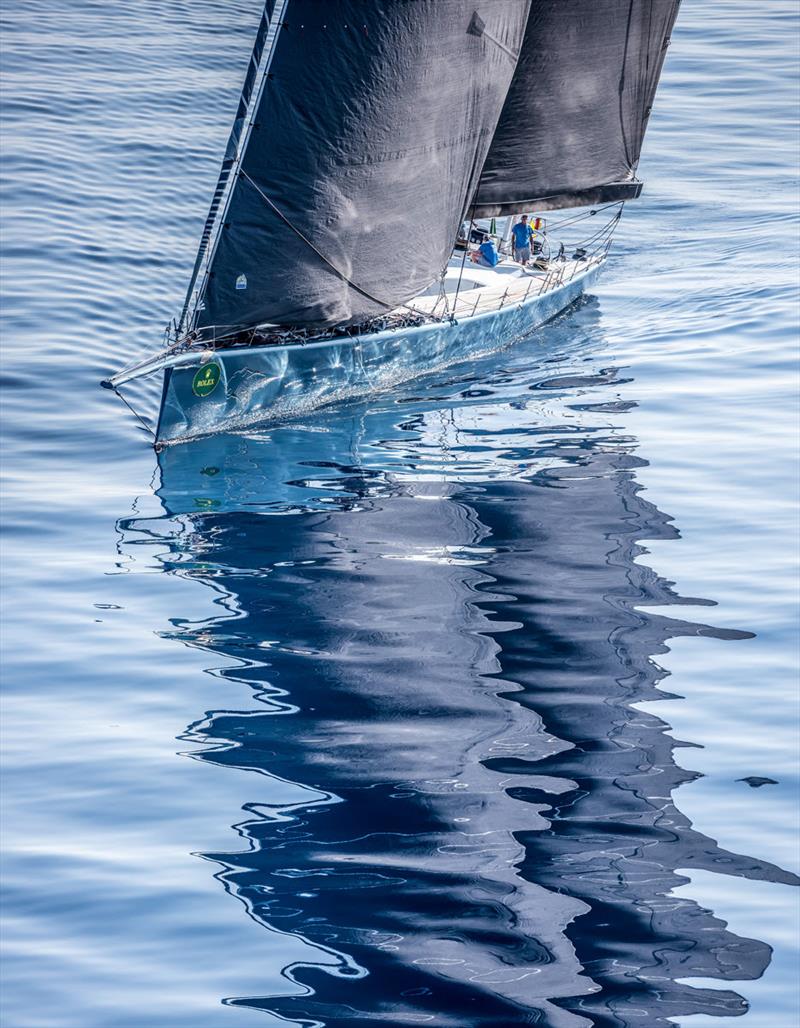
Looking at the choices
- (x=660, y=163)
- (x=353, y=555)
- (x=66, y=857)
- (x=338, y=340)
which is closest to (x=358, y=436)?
(x=338, y=340)

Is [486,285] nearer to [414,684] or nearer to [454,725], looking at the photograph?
[414,684]

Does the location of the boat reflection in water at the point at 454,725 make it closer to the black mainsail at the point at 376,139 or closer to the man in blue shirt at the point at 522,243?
the black mainsail at the point at 376,139

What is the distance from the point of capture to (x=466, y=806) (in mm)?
13133

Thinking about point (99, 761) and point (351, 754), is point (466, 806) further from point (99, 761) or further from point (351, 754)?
point (99, 761)

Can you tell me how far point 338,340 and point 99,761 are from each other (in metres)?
13.3

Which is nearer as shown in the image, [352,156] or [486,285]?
[352,156]

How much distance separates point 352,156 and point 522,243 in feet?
27.2

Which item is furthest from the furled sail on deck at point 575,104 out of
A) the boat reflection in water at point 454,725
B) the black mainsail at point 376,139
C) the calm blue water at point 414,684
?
the boat reflection in water at point 454,725

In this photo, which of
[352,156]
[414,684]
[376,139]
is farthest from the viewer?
[376,139]

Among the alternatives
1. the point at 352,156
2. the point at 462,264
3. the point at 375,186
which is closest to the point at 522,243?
the point at 462,264

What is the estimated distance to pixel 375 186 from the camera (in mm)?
25562

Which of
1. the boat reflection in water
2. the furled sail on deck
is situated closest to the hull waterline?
the boat reflection in water

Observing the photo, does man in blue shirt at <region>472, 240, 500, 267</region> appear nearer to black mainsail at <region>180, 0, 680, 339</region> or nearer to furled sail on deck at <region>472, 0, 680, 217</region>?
furled sail on deck at <region>472, 0, 680, 217</region>

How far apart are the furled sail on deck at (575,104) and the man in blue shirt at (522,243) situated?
42.3 inches
